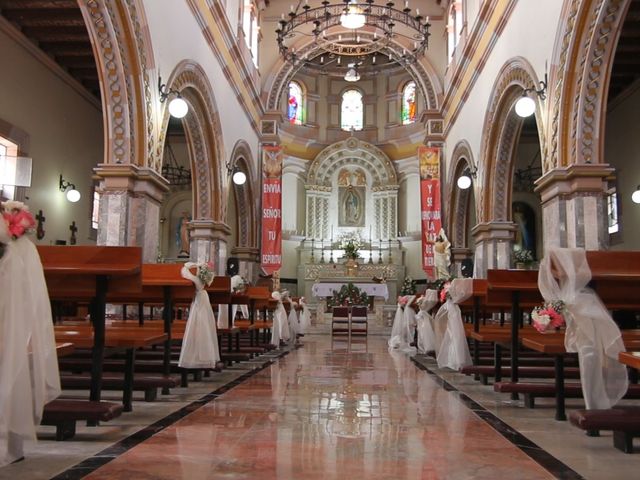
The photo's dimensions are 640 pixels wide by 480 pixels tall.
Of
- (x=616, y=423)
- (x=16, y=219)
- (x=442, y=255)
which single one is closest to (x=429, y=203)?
(x=442, y=255)

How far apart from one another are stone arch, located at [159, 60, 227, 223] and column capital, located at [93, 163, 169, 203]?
3349mm

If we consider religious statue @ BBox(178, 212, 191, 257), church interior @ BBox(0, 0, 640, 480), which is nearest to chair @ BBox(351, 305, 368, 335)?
church interior @ BBox(0, 0, 640, 480)

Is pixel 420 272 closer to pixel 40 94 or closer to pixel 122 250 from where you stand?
pixel 40 94

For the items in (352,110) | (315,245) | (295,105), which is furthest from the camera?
(352,110)

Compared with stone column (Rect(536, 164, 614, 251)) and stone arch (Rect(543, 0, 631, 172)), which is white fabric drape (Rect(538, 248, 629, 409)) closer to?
stone column (Rect(536, 164, 614, 251))

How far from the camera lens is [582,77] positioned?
30.0ft

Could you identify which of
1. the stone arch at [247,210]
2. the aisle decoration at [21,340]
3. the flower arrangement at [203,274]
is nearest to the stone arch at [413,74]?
the stone arch at [247,210]

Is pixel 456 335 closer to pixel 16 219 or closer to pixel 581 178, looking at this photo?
pixel 581 178

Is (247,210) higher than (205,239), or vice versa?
(247,210)

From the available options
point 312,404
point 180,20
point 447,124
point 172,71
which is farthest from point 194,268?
point 447,124

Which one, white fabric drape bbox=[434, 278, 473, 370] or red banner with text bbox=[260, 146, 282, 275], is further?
red banner with text bbox=[260, 146, 282, 275]

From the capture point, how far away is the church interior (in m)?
3.48

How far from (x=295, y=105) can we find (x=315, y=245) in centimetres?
555

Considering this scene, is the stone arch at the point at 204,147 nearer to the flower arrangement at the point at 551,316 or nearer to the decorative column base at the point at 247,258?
the decorative column base at the point at 247,258
